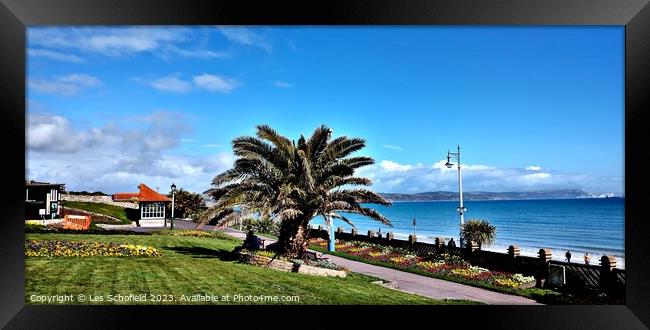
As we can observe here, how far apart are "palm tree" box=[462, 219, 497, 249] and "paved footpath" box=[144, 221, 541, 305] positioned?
4.55ft

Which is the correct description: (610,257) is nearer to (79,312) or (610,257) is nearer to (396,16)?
(396,16)

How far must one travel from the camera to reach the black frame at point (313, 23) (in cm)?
691

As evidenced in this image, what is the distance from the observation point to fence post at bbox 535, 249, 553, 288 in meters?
8.87

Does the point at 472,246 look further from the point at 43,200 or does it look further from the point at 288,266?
the point at 43,200

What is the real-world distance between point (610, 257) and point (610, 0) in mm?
4382

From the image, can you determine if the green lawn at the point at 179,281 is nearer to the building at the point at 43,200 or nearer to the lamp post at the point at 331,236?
the building at the point at 43,200

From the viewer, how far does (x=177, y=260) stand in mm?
8750

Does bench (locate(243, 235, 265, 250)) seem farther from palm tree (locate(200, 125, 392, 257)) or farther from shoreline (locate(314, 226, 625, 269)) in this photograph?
shoreline (locate(314, 226, 625, 269))

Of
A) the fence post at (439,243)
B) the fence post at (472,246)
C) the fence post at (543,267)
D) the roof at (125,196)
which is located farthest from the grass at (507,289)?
the roof at (125,196)

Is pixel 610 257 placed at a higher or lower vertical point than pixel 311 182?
lower

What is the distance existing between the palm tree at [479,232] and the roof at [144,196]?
6245mm

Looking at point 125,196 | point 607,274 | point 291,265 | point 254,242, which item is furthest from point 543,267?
point 125,196
